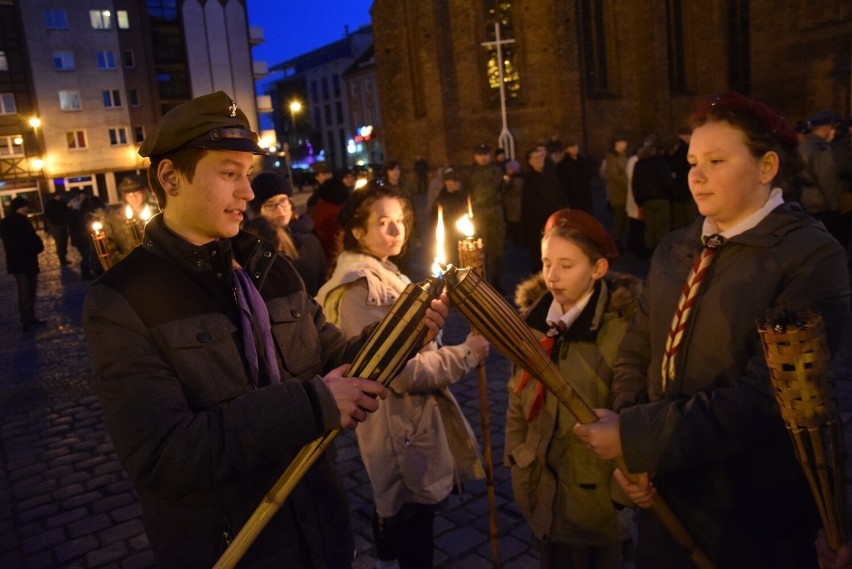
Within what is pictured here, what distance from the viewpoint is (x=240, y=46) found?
56.0 meters

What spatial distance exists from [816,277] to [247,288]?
5.75 ft

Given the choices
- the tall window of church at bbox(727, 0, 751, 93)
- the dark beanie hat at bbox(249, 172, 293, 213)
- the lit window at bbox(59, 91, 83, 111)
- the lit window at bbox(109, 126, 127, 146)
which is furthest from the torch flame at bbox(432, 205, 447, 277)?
the lit window at bbox(59, 91, 83, 111)

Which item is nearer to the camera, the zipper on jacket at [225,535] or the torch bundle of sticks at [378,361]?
the torch bundle of sticks at [378,361]

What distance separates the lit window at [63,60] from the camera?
5003 cm

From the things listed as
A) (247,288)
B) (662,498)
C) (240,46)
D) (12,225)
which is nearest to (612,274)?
(662,498)

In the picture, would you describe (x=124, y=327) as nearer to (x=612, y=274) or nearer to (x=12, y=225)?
(x=612, y=274)

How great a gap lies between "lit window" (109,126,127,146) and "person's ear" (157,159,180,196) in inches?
2144

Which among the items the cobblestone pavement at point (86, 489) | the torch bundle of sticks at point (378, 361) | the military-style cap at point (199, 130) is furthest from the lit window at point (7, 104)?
the torch bundle of sticks at point (378, 361)

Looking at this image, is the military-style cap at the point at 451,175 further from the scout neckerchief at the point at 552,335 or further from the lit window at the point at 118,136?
the lit window at the point at 118,136

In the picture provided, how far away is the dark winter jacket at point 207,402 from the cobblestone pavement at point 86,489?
228 centimetres

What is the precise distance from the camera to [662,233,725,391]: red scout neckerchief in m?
2.42

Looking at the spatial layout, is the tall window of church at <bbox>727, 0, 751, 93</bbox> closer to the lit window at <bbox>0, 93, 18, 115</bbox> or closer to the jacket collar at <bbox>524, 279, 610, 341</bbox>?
the jacket collar at <bbox>524, 279, 610, 341</bbox>

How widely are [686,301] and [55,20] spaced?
57276 mm

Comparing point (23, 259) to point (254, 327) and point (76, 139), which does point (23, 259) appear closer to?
point (254, 327)
